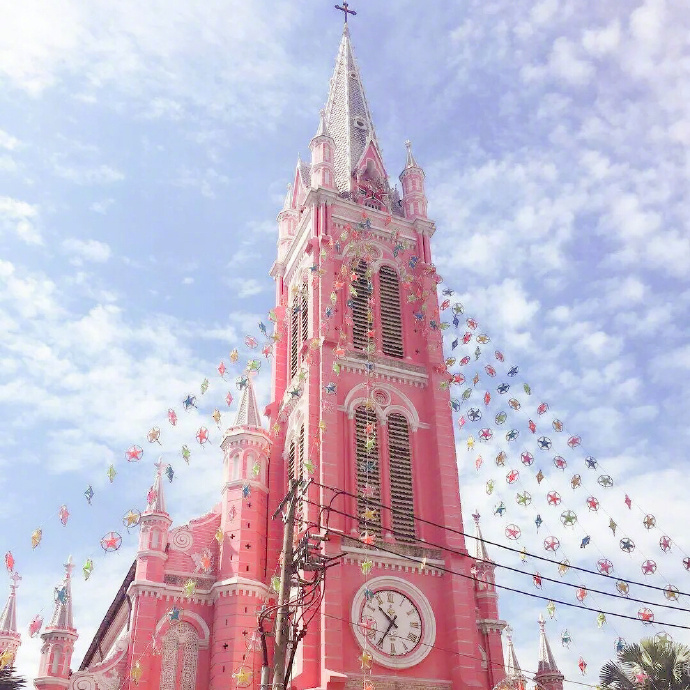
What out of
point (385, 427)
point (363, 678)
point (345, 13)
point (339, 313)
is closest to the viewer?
point (363, 678)

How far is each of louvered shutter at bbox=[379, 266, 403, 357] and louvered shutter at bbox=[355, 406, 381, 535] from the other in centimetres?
334

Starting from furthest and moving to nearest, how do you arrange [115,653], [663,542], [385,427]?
1. [385,427]
2. [115,653]
3. [663,542]

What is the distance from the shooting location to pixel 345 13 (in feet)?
163

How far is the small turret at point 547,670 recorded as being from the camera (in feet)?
108

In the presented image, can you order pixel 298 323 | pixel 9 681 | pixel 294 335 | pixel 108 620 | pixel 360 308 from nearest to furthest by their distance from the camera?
1. pixel 9 681
2. pixel 360 308
3. pixel 298 323
4. pixel 294 335
5. pixel 108 620

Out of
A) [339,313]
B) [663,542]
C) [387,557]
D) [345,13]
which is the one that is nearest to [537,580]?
[663,542]

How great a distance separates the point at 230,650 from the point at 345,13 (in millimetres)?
38520

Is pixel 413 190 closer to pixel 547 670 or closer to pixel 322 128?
pixel 322 128

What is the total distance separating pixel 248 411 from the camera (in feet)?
104

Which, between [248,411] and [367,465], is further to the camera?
[248,411]

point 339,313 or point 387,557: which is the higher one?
point 339,313

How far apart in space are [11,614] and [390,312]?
19587 millimetres

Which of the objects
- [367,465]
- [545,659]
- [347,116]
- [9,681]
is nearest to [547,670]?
[545,659]

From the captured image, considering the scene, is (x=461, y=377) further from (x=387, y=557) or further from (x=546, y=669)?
(x=546, y=669)
